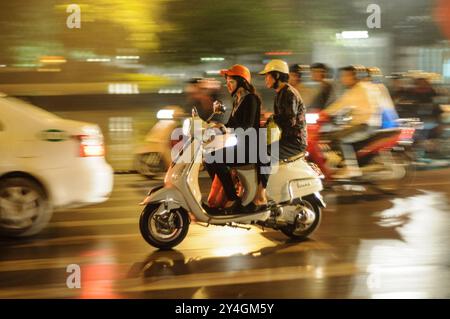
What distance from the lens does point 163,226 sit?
6723mm

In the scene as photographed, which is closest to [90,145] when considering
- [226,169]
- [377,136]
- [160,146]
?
[226,169]

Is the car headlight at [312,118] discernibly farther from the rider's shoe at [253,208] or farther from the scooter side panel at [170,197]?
the scooter side panel at [170,197]

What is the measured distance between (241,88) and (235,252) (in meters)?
1.66

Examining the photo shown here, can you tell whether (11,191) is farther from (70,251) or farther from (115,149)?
(115,149)

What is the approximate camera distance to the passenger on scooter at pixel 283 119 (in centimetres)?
698

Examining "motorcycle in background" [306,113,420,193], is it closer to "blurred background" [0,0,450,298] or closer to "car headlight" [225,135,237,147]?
"blurred background" [0,0,450,298]

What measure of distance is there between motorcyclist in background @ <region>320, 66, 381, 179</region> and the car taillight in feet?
13.4

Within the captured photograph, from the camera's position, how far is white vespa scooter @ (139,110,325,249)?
261 inches

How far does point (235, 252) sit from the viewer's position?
6.82 m

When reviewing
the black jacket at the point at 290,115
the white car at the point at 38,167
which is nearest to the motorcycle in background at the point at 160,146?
the white car at the point at 38,167

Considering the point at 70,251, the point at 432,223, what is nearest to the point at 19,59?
the point at 70,251

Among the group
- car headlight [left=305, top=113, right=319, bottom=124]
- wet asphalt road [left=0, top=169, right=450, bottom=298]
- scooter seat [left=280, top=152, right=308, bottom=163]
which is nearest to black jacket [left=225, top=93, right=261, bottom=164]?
scooter seat [left=280, top=152, right=308, bottom=163]

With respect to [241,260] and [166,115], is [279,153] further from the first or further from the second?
[166,115]

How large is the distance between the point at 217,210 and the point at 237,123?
2.98 ft
